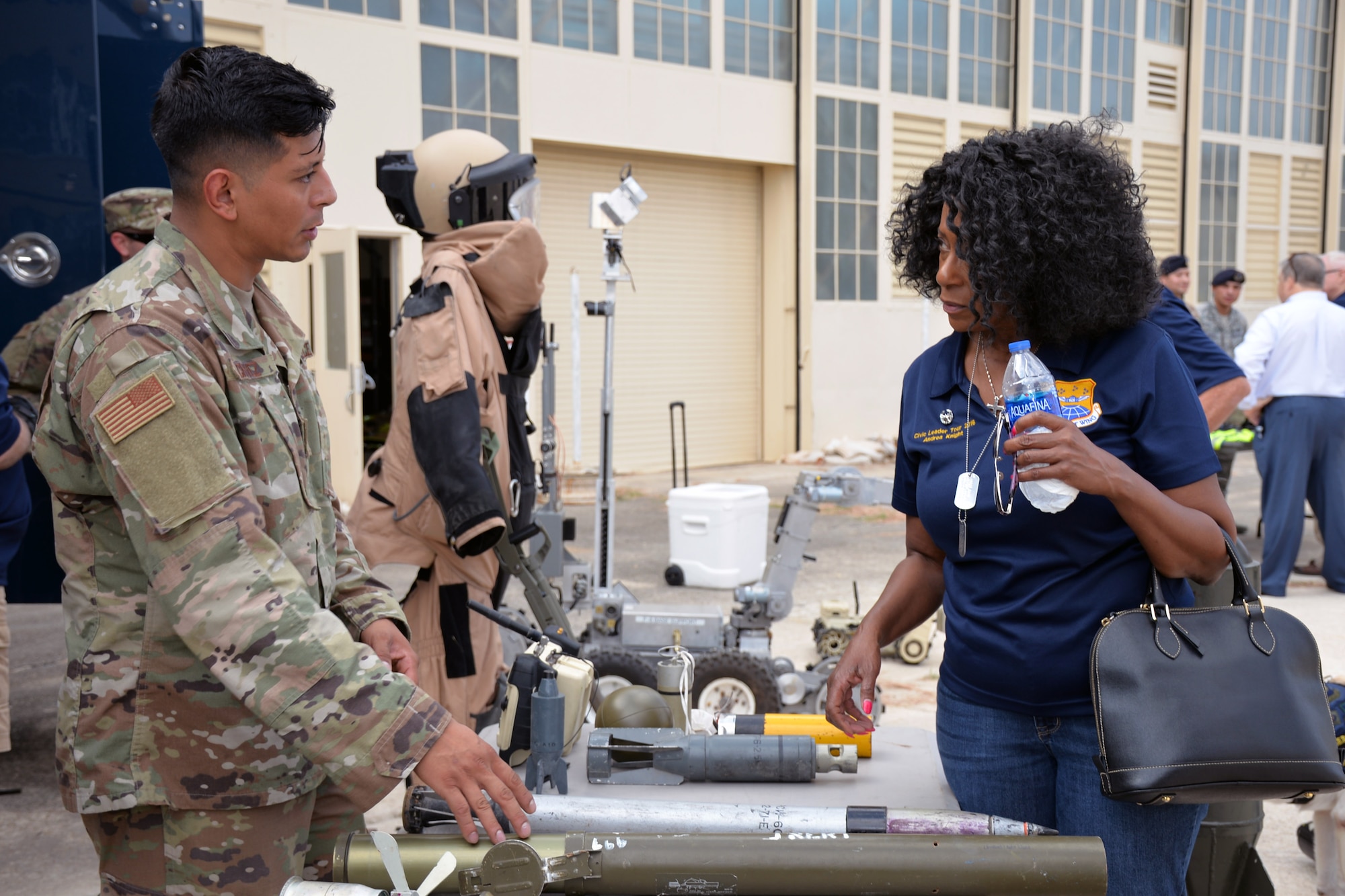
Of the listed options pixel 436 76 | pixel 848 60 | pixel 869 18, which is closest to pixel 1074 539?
pixel 436 76

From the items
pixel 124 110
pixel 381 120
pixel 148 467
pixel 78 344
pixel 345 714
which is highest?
pixel 381 120

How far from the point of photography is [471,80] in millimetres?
11258

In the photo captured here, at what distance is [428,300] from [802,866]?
7.62 ft

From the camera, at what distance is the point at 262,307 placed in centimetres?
198

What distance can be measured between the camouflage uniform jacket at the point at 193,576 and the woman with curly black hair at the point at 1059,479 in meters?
1.02

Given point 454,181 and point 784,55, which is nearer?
point 454,181

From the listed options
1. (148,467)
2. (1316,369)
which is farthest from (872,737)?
(1316,369)

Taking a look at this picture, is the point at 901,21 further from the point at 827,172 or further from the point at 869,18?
the point at 827,172

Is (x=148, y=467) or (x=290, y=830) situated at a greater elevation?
(x=148, y=467)

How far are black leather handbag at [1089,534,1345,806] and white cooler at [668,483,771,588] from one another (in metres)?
5.83

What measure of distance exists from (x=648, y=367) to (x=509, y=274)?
9945 millimetres

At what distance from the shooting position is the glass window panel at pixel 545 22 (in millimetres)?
11836

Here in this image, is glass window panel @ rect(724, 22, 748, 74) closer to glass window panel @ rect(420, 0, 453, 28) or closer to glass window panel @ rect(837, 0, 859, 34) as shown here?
glass window panel @ rect(837, 0, 859, 34)

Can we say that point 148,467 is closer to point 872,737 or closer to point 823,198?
point 872,737
